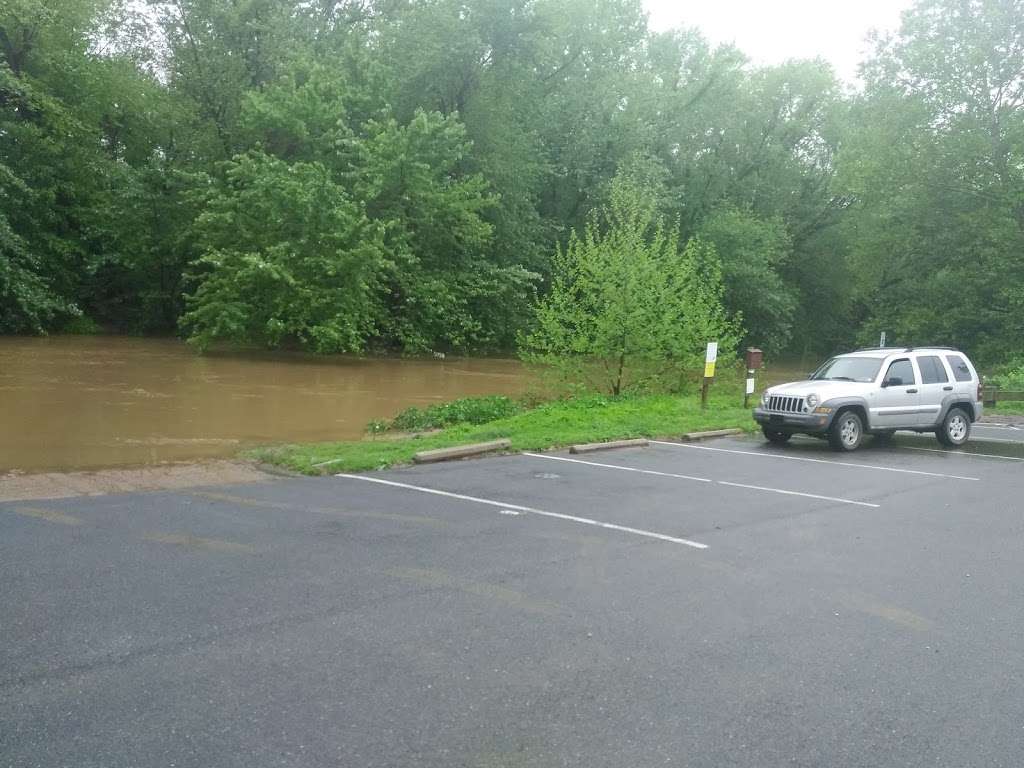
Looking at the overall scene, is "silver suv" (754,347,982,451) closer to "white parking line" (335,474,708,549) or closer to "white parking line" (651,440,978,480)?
"white parking line" (651,440,978,480)

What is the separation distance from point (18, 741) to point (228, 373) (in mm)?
24531

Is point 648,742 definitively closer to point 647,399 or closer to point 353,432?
point 353,432

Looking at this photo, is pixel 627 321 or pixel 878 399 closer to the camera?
pixel 878 399

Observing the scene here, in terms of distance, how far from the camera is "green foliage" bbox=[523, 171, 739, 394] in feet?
67.4

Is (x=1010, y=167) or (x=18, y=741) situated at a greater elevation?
(x=1010, y=167)

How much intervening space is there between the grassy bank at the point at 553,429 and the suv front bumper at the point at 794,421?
1387 millimetres

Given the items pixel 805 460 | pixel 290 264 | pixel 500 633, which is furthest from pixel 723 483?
pixel 290 264

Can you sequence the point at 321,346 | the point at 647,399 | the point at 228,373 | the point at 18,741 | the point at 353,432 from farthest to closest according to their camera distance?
the point at 321,346
the point at 228,373
the point at 647,399
the point at 353,432
the point at 18,741

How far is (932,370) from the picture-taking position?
16688mm

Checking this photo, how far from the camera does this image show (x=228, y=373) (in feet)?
89.9

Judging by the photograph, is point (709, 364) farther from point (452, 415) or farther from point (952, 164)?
point (952, 164)

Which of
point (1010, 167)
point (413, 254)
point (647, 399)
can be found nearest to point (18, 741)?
point (647, 399)

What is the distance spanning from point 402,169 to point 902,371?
22400 millimetres

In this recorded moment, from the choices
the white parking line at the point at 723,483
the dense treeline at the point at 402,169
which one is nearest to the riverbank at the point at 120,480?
the white parking line at the point at 723,483
